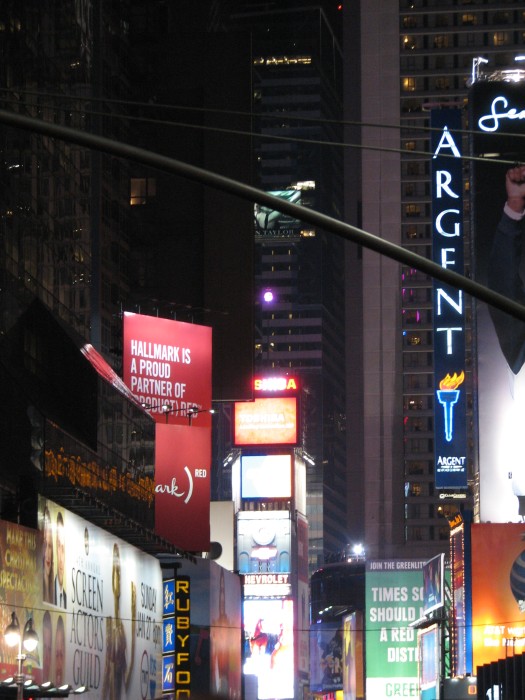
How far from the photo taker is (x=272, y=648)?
10500 centimetres

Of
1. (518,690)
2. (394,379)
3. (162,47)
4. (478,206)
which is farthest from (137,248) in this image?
(394,379)

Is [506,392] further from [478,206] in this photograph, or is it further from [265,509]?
[265,509]

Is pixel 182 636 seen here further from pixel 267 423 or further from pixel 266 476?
pixel 266 476

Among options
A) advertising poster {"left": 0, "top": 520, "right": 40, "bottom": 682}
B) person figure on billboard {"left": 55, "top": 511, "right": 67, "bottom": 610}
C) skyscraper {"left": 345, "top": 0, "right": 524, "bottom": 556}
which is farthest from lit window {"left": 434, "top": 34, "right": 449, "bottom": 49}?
advertising poster {"left": 0, "top": 520, "right": 40, "bottom": 682}

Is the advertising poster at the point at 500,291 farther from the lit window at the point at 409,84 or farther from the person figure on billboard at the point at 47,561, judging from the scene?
the lit window at the point at 409,84

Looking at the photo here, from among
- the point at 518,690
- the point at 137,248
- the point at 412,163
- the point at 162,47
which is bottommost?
the point at 518,690

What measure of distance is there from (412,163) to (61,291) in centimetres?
9901

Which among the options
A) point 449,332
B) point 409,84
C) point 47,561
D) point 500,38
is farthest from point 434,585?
point 500,38

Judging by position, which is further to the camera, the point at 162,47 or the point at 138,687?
the point at 162,47

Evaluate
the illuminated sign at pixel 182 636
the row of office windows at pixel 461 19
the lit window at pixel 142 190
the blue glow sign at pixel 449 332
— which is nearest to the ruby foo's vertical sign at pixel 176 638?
the illuminated sign at pixel 182 636

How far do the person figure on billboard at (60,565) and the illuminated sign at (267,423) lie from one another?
72.6 meters

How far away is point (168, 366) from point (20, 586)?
934 inches

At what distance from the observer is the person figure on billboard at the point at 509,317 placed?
235 feet

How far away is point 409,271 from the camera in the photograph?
14688cm
